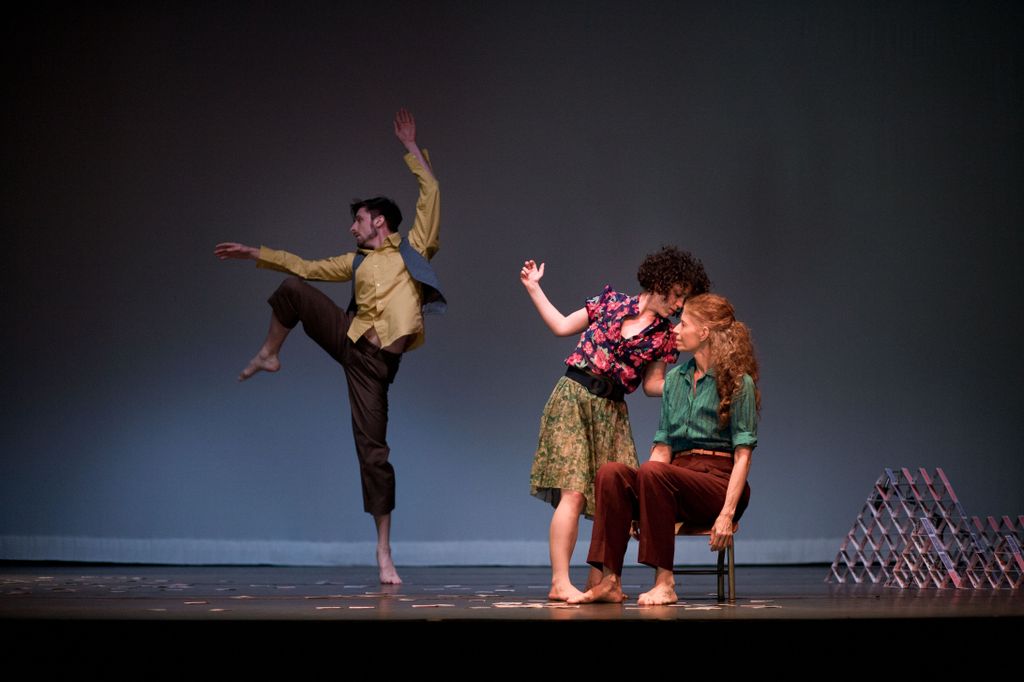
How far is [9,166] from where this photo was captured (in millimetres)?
5883

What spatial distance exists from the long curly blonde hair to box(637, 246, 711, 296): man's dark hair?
16 centimetres

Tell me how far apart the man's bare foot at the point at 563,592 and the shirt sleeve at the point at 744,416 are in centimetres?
58

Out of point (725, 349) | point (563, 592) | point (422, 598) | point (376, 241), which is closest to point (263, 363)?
point (376, 241)

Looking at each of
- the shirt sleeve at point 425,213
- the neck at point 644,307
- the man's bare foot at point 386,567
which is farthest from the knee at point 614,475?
the shirt sleeve at point 425,213

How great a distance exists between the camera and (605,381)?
3318mm

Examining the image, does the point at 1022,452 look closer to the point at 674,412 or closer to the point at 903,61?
the point at 903,61

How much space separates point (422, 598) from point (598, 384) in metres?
0.80

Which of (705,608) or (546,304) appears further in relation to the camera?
(546,304)

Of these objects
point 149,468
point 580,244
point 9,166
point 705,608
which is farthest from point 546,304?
point 9,166

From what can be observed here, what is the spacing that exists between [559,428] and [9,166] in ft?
13.0

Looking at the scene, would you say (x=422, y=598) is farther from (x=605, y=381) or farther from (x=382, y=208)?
(x=382, y=208)

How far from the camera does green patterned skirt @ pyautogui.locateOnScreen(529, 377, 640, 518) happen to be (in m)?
3.24

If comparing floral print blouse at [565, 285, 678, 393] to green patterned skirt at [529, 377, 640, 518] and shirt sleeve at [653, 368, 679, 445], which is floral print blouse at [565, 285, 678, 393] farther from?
shirt sleeve at [653, 368, 679, 445]

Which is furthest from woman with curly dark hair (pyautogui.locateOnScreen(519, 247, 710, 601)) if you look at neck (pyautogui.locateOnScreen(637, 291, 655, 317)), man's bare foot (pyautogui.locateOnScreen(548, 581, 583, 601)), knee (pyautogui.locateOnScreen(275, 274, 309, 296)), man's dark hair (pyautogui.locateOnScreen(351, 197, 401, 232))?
knee (pyautogui.locateOnScreen(275, 274, 309, 296))
